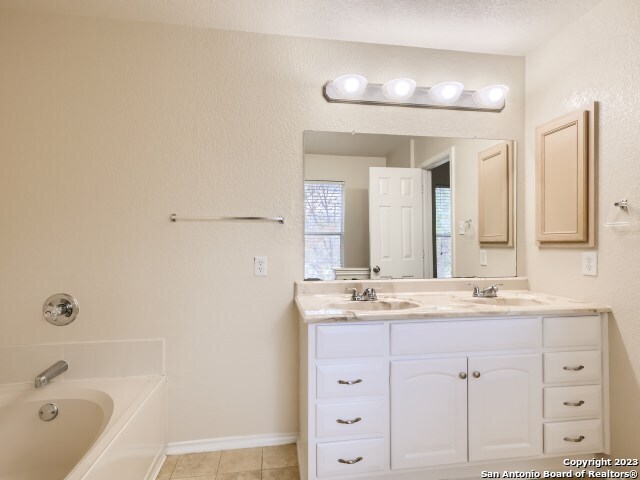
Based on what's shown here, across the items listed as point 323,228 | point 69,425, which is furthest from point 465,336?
point 69,425

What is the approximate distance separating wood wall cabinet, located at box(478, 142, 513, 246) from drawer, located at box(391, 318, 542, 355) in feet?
2.27

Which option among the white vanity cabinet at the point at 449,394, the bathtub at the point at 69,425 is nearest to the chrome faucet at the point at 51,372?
the bathtub at the point at 69,425

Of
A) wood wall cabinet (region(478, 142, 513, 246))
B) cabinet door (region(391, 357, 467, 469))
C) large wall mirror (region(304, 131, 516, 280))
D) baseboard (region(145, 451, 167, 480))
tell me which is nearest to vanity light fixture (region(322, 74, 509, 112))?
large wall mirror (region(304, 131, 516, 280))

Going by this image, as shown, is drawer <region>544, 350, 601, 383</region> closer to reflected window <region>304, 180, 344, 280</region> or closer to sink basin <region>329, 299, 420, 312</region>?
sink basin <region>329, 299, 420, 312</region>

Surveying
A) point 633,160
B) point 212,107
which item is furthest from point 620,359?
point 212,107

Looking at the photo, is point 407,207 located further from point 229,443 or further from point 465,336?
point 229,443

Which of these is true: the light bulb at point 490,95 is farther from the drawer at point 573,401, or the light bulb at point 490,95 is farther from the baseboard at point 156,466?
the baseboard at point 156,466

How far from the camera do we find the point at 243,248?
1.84 metres

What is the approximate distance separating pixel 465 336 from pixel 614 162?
112 centimetres

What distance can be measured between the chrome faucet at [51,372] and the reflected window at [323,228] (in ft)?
4.25

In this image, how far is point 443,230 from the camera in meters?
2.01

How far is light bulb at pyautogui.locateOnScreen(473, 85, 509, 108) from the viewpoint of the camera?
196 centimetres

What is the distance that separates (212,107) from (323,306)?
124cm

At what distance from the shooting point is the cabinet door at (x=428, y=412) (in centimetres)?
142
